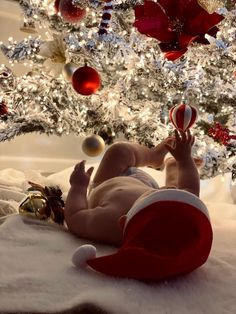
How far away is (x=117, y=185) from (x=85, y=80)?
1.14ft

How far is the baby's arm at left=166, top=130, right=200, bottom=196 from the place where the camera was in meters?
1.01

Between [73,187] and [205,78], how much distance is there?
621 millimetres

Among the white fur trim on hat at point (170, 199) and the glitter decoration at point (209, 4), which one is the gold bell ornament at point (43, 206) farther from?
the glitter decoration at point (209, 4)

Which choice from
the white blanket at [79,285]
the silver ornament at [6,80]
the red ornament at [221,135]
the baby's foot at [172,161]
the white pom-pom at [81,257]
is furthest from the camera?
the silver ornament at [6,80]

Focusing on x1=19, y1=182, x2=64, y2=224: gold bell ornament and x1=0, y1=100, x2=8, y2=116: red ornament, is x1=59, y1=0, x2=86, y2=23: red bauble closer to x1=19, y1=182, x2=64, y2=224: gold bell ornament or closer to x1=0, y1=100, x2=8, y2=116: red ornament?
x1=0, y1=100, x2=8, y2=116: red ornament

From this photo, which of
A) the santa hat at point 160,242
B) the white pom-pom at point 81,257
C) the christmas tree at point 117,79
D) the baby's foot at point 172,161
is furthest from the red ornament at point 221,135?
the white pom-pom at point 81,257

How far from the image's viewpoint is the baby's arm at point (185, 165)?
101cm

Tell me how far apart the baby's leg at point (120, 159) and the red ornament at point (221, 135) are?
9.6 inches

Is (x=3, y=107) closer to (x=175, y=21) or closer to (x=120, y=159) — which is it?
(x=120, y=159)

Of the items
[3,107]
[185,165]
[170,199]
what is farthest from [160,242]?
[3,107]

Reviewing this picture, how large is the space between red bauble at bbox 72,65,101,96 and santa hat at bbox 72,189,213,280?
568mm

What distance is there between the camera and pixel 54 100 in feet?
5.20

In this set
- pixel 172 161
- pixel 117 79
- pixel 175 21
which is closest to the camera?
pixel 175 21

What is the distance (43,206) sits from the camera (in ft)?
3.36
